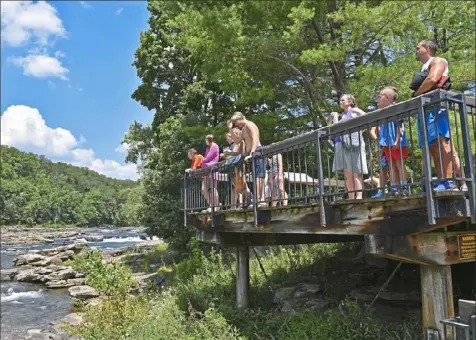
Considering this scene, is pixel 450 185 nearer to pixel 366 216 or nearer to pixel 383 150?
pixel 366 216

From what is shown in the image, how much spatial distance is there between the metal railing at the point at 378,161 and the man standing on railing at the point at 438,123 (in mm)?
10

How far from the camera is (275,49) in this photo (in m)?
11.0

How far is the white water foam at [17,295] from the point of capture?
59.4 feet

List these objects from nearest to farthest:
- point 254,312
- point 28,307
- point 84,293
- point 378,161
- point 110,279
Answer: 1. point 378,161
2. point 254,312
3. point 110,279
4. point 28,307
5. point 84,293

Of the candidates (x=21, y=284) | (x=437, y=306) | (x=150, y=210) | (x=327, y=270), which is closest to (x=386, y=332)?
(x=437, y=306)

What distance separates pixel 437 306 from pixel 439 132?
1932 mm

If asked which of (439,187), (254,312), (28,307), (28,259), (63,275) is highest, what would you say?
A: (439,187)

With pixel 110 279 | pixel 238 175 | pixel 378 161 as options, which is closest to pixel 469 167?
pixel 378 161

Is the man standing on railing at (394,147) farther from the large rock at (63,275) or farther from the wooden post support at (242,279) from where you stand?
the large rock at (63,275)

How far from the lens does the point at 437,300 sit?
4.76 m

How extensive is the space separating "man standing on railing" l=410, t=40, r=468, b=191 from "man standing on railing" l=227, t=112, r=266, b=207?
2.80 metres

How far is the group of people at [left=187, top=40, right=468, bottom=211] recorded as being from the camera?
14.6 ft

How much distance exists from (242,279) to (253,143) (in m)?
3.41

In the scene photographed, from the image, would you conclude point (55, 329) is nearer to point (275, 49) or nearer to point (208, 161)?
point (208, 161)
